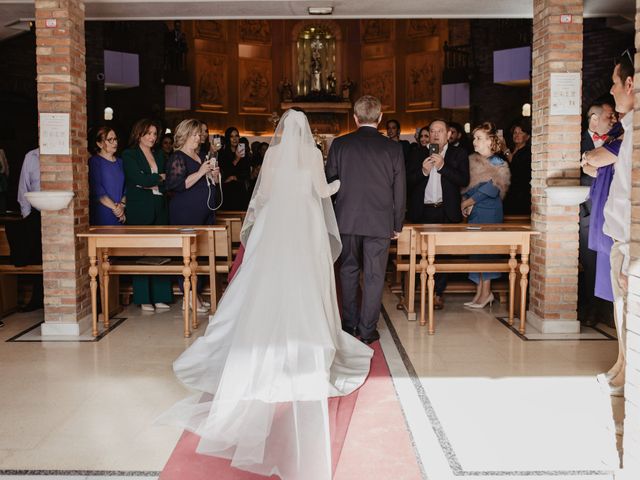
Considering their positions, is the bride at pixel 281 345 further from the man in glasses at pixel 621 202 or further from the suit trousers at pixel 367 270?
the man in glasses at pixel 621 202

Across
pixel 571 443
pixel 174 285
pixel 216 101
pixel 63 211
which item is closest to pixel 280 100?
pixel 216 101

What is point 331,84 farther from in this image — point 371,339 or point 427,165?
point 371,339

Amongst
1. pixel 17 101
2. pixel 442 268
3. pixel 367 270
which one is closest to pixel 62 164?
pixel 367 270

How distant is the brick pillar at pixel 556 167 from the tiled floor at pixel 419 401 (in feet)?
1.29

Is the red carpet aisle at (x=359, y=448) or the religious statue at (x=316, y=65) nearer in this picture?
the red carpet aisle at (x=359, y=448)

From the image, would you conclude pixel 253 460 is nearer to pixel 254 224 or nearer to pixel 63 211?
Answer: pixel 254 224

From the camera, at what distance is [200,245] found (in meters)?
6.23

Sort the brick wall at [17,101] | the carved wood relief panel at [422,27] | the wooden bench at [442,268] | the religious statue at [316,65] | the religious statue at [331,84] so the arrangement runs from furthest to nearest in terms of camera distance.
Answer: the religious statue at [316,65] → the religious statue at [331,84] → the carved wood relief panel at [422,27] → the brick wall at [17,101] → the wooden bench at [442,268]

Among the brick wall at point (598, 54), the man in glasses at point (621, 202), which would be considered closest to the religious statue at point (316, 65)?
the brick wall at point (598, 54)

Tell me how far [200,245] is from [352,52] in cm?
1206

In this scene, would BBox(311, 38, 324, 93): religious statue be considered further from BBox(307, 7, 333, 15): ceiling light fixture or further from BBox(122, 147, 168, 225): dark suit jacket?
BBox(122, 147, 168, 225): dark suit jacket

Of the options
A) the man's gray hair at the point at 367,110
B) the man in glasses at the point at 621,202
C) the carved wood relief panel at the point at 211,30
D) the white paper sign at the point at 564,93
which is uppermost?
the carved wood relief panel at the point at 211,30

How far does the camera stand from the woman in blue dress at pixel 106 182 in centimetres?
631

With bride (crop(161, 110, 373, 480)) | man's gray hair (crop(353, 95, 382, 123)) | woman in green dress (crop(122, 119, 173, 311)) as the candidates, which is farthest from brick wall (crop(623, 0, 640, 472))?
woman in green dress (crop(122, 119, 173, 311))
